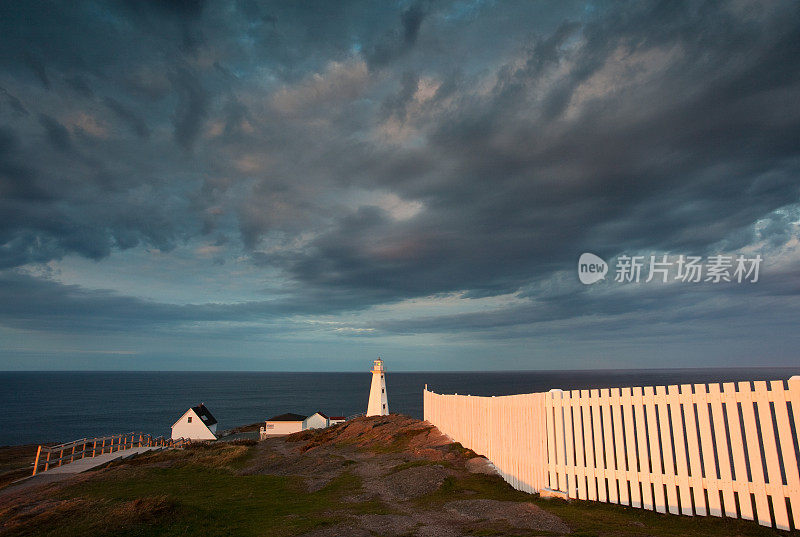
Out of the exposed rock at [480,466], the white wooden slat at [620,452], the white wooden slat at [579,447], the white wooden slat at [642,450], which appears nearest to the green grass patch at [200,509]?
the exposed rock at [480,466]

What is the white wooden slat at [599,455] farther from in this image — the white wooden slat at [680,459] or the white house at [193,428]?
the white house at [193,428]

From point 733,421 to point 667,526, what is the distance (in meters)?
2.15

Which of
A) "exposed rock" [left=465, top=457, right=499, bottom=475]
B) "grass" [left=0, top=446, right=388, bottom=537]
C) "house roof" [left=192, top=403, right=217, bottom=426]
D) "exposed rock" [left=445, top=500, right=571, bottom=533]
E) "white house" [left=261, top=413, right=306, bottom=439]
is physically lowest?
"white house" [left=261, top=413, right=306, bottom=439]

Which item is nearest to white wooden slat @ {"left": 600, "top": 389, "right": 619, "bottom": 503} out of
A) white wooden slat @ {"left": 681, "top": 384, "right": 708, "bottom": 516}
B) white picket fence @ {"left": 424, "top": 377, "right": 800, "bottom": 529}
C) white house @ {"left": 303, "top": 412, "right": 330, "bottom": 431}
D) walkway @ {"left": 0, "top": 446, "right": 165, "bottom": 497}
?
white picket fence @ {"left": 424, "top": 377, "right": 800, "bottom": 529}

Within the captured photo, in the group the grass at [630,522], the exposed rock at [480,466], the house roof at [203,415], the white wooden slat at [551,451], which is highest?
the white wooden slat at [551,451]

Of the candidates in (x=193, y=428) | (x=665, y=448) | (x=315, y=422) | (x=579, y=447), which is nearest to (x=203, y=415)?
(x=193, y=428)

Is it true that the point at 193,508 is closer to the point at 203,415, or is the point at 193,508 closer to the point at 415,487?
the point at 415,487

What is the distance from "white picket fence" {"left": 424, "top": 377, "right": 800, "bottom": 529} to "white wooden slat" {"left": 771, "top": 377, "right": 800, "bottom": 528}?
2cm

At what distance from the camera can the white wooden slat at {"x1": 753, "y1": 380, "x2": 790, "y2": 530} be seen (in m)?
6.47

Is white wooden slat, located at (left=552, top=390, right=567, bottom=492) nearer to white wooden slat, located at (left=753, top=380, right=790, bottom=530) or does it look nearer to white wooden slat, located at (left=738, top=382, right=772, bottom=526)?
white wooden slat, located at (left=738, top=382, right=772, bottom=526)

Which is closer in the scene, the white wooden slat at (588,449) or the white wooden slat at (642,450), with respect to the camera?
the white wooden slat at (642,450)

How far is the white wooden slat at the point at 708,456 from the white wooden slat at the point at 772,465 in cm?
71

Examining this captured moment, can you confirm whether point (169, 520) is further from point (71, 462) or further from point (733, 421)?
point (71, 462)

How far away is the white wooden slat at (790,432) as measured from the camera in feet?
20.7
